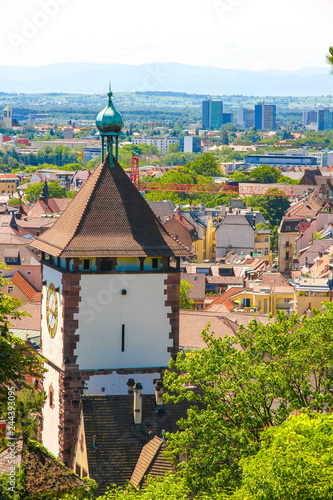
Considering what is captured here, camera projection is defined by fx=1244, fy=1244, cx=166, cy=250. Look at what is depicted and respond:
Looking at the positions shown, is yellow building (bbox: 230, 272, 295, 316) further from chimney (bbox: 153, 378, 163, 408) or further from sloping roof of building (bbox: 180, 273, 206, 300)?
chimney (bbox: 153, 378, 163, 408)

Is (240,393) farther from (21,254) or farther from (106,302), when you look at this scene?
(21,254)

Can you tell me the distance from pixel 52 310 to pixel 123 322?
2.81 metres

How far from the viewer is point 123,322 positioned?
42.0 meters

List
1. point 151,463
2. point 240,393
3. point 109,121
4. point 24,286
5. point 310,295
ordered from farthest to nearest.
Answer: point 24,286 → point 310,295 → point 109,121 → point 151,463 → point 240,393

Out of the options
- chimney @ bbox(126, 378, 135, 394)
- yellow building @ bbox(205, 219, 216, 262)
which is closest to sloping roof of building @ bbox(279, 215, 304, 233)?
yellow building @ bbox(205, 219, 216, 262)

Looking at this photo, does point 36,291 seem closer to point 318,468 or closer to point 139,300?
point 139,300

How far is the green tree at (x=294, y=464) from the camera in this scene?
29.3 meters

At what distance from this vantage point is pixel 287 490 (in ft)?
96.3

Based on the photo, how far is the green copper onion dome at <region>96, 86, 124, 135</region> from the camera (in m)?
44.1

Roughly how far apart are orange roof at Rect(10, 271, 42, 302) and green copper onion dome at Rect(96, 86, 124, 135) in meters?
59.7

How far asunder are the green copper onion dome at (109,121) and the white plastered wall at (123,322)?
225 inches

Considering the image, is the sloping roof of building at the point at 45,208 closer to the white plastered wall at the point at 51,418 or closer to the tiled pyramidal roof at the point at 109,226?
the tiled pyramidal roof at the point at 109,226

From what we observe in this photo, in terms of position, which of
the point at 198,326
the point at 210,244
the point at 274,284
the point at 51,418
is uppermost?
the point at 51,418

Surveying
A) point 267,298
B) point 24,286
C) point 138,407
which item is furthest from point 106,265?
point 24,286
